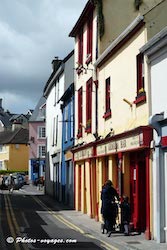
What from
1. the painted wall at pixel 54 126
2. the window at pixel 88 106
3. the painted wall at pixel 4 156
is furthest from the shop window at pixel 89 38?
the painted wall at pixel 4 156

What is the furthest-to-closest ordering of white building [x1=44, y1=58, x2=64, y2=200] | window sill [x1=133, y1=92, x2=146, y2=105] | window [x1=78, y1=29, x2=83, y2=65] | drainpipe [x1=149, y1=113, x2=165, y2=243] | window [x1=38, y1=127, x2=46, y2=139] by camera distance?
window [x1=38, y1=127, x2=46, y2=139], white building [x1=44, y1=58, x2=64, y2=200], window [x1=78, y1=29, x2=83, y2=65], window sill [x1=133, y1=92, x2=146, y2=105], drainpipe [x1=149, y1=113, x2=165, y2=243]

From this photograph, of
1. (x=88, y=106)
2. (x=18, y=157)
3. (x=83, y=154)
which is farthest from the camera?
(x=18, y=157)

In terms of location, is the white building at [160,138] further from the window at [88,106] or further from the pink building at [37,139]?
the pink building at [37,139]

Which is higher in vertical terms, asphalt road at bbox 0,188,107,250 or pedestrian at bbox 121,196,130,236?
pedestrian at bbox 121,196,130,236

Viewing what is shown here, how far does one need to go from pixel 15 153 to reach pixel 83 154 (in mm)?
64713

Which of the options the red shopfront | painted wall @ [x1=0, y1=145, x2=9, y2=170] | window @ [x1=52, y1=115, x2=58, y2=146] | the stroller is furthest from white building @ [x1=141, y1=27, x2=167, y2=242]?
painted wall @ [x1=0, y1=145, x2=9, y2=170]

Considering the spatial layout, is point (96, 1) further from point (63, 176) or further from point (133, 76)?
point (63, 176)

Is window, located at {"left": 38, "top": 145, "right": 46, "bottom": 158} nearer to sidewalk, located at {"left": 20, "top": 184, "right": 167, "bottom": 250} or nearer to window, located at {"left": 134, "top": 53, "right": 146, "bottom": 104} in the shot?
sidewalk, located at {"left": 20, "top": 184, "right": 167, "bottom": 250}

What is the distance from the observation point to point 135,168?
17.1 metres

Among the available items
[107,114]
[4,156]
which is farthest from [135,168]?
[4,156]

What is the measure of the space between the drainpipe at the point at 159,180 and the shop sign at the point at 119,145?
113 cm

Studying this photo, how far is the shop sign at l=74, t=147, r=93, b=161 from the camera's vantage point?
22.9 metres

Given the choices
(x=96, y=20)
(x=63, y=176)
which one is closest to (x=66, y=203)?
(x=63, y=176)

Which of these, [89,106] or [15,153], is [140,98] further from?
[15,153]
